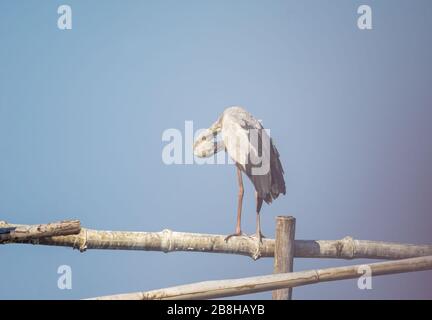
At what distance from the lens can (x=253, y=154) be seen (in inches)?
162

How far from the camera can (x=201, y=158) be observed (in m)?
4.39

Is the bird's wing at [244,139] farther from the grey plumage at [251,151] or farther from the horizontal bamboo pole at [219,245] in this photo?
the horizontal bamboo pole at [219,245]

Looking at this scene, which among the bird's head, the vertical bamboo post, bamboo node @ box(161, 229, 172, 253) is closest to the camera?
bamboo node @ box(161, 229, 172, 253)

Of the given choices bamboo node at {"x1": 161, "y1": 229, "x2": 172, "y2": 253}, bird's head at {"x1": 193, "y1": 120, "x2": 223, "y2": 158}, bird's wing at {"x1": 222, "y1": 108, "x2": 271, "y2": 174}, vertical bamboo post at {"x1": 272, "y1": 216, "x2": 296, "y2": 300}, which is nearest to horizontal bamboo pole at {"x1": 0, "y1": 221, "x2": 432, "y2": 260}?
bamboo node at {"x1": 161, "y1": 229, "x2": 172, "y2": 253}

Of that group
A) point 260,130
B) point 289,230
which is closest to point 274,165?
point 260,130

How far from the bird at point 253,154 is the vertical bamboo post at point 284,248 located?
0.89ft

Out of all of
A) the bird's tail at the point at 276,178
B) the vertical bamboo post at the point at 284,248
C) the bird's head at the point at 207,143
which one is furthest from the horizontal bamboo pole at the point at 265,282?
the bird's head at the point at 207,143

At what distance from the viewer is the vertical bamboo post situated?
12.1ft

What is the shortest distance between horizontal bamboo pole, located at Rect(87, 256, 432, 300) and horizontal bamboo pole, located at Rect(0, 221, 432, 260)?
0.17m

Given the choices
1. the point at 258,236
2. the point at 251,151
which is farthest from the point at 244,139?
the point at 258,236

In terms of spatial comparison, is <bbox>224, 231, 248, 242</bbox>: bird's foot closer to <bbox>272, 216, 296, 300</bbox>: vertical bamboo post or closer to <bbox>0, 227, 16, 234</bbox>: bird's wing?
<bbox>272, 216, 296, 300</bbox>: vertical bamboo post

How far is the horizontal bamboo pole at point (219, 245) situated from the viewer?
3.44 meters

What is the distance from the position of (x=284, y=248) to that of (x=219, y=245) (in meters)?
0.39
